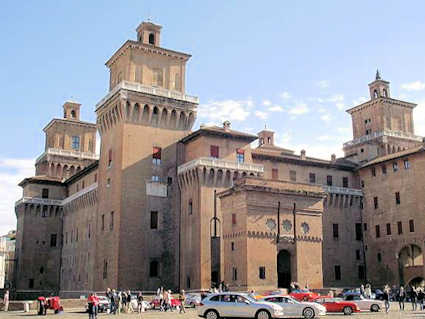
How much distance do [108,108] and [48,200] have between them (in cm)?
2221

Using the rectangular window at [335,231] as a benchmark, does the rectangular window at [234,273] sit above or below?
below

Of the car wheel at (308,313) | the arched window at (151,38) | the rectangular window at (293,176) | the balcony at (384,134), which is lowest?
the car wheel at (308,313)

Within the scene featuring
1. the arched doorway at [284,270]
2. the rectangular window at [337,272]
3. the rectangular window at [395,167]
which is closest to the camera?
the arched doorway at [284,270]

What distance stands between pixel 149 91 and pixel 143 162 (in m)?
7.28

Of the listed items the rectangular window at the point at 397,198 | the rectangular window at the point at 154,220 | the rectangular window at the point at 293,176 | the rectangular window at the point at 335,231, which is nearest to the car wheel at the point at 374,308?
the rectangular window at the point at 154,220

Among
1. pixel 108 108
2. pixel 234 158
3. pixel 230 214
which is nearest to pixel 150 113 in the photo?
pixel 108 108

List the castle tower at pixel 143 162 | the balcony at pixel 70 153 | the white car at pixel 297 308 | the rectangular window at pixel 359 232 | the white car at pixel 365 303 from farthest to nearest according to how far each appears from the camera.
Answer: the balcony at pixel 70 153, the rectangular window at pixel 359 232, the castle tower at pixel 143 162, the white car at pixel 365 303, the white car at pixel 297 308

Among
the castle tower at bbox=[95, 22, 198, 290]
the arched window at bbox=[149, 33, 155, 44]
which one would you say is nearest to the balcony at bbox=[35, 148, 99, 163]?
the castle tower at bbox=[95, 22, 198, 290]

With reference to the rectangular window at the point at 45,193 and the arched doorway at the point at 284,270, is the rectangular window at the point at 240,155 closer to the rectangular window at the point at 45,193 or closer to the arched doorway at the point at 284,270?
the arched doorway at the point at 284,270

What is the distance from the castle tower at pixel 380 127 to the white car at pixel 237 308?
52.7 m

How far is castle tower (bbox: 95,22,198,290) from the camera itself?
2039 inches

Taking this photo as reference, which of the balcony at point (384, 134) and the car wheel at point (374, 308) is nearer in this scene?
the car wheel at point (374, 308)

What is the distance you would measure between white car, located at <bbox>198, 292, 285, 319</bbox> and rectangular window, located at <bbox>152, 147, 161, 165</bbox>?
3080 centimetres

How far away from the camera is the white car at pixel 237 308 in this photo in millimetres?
23922
